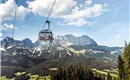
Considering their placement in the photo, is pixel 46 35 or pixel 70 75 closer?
pixel 46 35

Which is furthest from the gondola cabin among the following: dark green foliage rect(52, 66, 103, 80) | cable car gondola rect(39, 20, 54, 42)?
dark green foliage rect(52, 66, 103, 80)

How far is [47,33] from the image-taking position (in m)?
40.9

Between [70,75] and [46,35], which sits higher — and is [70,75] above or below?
below

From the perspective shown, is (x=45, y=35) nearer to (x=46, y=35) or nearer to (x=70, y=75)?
(x=46, y=35)

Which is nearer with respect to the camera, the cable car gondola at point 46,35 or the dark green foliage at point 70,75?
the cable car gondola at point 46,35

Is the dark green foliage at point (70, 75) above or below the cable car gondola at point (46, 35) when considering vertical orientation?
below

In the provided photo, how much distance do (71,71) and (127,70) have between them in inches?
3010

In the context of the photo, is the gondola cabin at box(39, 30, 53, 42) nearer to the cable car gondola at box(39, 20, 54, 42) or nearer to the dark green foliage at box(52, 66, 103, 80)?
the cable car gondola at box(39, 20, 54, 42)

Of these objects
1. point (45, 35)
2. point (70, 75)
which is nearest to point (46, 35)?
point (45, 35)

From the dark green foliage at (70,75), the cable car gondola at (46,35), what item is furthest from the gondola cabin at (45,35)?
the dark green foliage at (70,75)

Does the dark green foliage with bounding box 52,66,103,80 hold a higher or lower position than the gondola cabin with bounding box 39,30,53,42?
lower

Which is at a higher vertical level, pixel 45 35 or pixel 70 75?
pixel 45 35

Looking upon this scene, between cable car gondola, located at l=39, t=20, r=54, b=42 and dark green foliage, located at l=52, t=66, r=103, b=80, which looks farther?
dark green foliage, located at l=52, t=66, r=103, b=80

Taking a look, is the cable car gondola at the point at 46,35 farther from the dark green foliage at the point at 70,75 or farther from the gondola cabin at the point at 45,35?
the dark green foliage at the point at 70,75
